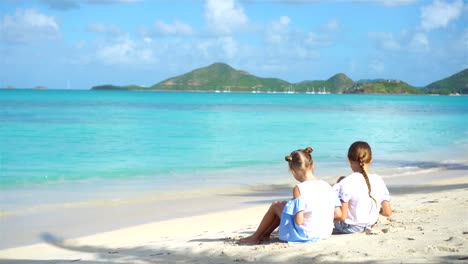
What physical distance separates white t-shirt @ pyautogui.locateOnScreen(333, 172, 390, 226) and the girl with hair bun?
0.70 ft

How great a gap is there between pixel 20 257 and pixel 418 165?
13.9 metres

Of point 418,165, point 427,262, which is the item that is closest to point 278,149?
point 418,165

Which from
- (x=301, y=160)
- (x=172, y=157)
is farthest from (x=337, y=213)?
(x=172, y=157)

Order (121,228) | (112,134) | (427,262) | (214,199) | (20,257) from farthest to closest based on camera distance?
(112,134) → (214,199) → (121,228) → (20,257) → (427,262)

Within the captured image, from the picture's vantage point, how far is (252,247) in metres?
6.52

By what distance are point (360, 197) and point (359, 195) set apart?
0.10 feet

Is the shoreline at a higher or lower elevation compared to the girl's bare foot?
lower

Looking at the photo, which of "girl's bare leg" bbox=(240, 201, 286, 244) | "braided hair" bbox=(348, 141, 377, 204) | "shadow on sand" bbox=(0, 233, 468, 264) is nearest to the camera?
"shadow on sand" bbox=(0, 233, 468, 264)

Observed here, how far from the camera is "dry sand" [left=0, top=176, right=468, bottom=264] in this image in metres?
5.83

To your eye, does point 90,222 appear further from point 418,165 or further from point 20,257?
point 418,165

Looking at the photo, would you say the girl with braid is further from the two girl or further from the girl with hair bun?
the girl with hair bun

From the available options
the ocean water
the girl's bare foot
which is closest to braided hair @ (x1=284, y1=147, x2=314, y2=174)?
the girl's bare foot

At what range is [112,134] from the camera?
101 feet

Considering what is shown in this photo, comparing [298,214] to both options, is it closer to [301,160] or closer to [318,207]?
[318,207]
